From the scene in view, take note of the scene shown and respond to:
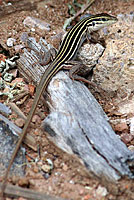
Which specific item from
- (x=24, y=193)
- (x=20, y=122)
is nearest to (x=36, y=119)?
(x=20, y=122)

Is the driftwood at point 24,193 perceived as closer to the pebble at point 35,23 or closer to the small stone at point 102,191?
the small stone at point 102,191

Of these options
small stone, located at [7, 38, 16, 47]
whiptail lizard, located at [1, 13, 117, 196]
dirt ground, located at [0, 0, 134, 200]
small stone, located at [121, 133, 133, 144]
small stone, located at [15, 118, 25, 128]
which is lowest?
small stone, located at [121, 133, 133, 144]

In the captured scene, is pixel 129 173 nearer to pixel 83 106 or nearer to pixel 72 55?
pixel 83 106

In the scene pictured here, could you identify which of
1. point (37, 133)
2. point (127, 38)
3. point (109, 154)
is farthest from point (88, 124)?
point (127, 38)

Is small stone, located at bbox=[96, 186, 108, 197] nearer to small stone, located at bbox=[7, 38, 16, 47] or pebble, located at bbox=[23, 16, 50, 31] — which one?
small stone, located at bbox=[7, 38, 16, 47]

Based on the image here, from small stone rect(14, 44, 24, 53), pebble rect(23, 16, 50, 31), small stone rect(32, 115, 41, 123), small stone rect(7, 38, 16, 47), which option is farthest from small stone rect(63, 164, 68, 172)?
pebble rect(23, 16, 50, 31)

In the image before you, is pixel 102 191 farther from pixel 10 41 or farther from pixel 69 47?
pixel 10 41
